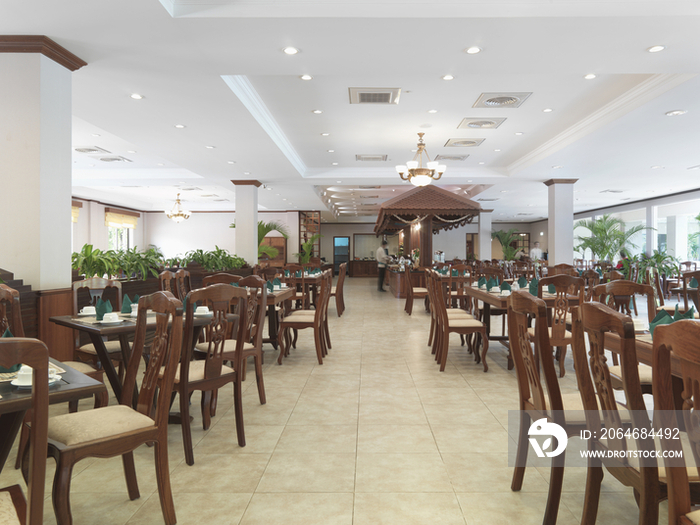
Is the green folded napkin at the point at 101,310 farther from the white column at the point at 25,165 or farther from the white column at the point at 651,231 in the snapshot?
the white column at the point at 651,231

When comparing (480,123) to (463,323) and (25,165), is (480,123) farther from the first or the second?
(25,165)

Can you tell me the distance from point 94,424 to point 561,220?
10.7m

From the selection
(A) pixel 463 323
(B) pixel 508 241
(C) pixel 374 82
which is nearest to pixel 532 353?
(A) pixel 463 323

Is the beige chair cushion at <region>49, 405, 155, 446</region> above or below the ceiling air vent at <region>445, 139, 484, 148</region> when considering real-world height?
below

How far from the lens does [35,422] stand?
122 centimetres

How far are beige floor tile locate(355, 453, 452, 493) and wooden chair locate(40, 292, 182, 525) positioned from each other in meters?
0.95

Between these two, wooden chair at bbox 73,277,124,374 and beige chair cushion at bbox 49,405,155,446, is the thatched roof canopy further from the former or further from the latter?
beige chair cushion at bbox 49,405,155,446

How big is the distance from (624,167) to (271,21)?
8633mm

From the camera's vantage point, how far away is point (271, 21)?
3.41 meters

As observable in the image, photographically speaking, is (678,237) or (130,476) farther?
(678,237)

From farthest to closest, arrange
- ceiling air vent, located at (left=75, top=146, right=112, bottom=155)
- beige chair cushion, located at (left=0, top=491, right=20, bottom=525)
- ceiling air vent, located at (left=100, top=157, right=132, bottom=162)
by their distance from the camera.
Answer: ceiling air vent, located at (left=100, top=157, right=132, bottom=162)
ceiling air vent, located at (left=75, top=146, right=112, bottom=155)
beige chair cushion, located at (left=0, top=491, right=20, bottom=525)

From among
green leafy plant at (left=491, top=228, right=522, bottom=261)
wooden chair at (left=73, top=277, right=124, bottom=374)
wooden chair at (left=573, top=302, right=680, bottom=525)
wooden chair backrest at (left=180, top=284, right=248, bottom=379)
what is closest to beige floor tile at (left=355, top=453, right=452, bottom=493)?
wooden chair at (left=573, top=302, right=680, bottom=525)

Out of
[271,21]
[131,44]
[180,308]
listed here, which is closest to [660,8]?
[271,21]

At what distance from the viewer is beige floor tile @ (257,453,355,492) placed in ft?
7.39
